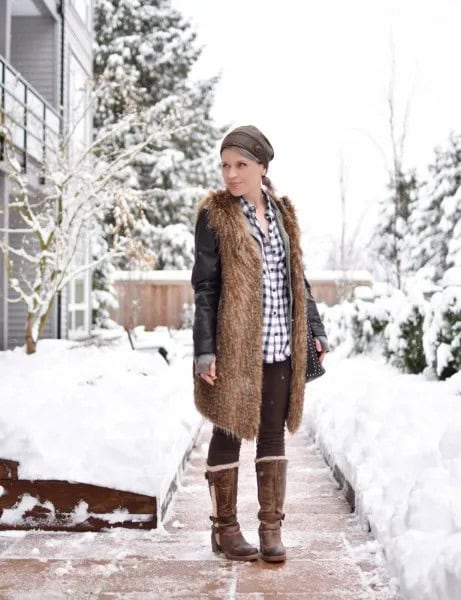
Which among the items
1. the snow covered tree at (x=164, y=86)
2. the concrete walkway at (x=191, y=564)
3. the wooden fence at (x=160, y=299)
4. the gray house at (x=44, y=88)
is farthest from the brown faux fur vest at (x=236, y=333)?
the snow covered tree at (x=164, y=86)

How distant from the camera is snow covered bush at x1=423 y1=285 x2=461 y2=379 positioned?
7.40 meters

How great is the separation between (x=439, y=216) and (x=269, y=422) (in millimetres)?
24385

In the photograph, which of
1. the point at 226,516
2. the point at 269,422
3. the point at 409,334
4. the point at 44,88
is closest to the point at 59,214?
the point at 409,334

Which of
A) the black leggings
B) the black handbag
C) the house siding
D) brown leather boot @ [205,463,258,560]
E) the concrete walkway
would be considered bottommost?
the concrete walkway

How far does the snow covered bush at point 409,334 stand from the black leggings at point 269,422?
17.2 feet

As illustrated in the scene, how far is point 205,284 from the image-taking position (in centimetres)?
343

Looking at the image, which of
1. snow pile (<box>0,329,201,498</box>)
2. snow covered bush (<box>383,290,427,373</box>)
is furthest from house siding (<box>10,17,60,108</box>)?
snow pile (<box>0,329,201,498</box>)

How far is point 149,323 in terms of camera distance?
95.9 feet

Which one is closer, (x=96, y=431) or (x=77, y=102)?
(x=96, y=431)

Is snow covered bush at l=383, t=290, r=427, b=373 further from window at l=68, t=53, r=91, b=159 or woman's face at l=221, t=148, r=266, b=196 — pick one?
window at l=68, t=53, r=91, b=159

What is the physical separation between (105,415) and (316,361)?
1.58m

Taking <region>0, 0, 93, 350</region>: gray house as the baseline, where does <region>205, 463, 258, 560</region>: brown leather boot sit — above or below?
below

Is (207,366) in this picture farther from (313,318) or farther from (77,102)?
(77,102)

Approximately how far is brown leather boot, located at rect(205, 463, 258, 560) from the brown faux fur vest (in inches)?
8.3
